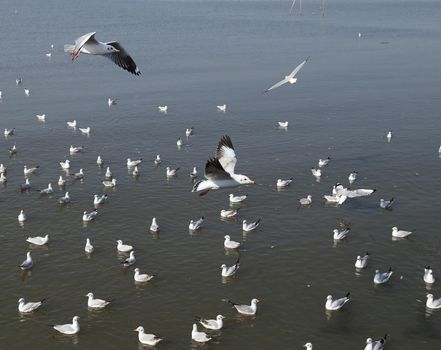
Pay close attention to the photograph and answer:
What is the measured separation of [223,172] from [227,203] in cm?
2396

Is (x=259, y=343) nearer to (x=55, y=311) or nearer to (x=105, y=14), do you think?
(x=55, y=311)

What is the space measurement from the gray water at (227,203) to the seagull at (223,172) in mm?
9960

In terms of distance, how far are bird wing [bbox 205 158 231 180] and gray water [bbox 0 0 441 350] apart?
10546 millimetres

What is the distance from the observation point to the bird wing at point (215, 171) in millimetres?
19672

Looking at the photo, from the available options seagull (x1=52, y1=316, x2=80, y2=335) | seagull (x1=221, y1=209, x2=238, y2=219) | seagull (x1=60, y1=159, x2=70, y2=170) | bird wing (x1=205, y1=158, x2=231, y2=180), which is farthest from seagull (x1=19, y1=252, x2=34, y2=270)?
bird wing (x1=205, y1=158, x2=231, y2=180)

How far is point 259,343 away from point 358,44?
329ft

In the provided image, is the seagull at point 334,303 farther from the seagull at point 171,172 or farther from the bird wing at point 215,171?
the seagull at point 171,172

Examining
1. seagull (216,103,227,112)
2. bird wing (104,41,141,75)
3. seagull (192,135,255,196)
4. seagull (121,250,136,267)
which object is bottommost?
seagull (216,103,227,112)

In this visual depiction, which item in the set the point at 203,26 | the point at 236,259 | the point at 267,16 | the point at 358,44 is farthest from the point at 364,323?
the point at 267,16

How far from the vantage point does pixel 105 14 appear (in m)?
192

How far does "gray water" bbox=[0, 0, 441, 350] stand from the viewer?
97.0ft

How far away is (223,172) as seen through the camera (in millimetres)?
19953

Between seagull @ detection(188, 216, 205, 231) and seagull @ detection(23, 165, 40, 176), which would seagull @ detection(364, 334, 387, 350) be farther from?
seagull @ detection(23, 165, 40, 176)

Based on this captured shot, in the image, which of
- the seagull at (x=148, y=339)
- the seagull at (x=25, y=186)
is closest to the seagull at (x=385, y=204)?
the seagull at (x=148, y=339)
